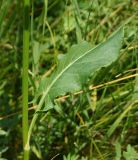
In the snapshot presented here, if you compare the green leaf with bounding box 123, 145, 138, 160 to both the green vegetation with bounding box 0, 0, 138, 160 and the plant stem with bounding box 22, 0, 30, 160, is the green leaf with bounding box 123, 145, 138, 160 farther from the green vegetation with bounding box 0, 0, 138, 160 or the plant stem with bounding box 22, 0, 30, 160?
the plant stem with bounding box 22, 0, 30, 160

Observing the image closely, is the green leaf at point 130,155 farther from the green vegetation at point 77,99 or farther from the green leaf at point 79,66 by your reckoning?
the green leaf at point 79,66

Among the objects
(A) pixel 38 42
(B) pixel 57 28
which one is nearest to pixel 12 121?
(A) pixel 38 42

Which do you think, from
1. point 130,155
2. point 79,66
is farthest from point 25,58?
point 130,155

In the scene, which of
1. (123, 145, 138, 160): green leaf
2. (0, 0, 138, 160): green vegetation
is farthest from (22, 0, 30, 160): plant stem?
(123, 145, 138, 160): green leaf

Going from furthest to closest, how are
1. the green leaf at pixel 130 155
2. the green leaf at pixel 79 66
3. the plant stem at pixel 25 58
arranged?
1. the green leaf at pixel 130 155
2. the green leaf at pixel 79 66
3. the plant stem at pixel 25 58

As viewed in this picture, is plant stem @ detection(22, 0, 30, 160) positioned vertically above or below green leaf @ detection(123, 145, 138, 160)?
above

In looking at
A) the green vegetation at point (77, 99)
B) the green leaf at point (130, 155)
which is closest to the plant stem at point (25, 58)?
the green vegetation at point (77, 99)

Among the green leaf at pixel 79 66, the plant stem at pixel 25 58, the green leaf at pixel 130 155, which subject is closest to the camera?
the plant stem at pixel 25 58

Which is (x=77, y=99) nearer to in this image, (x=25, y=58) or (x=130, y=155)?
(x=130, y=155)

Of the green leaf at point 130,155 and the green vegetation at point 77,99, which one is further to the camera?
the green leaf at point 130,155
